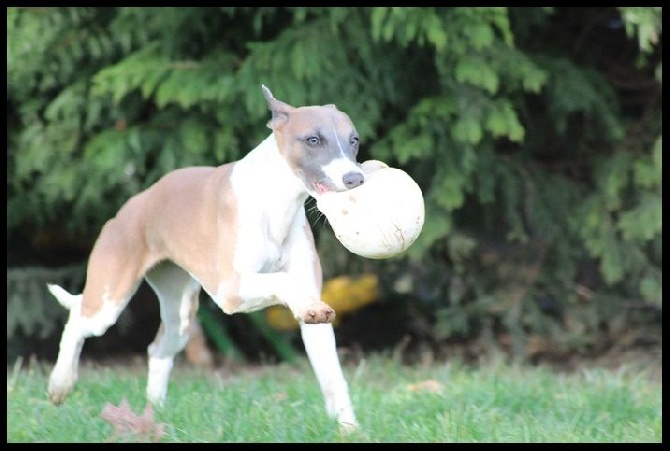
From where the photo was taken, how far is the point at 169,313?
20.5ft

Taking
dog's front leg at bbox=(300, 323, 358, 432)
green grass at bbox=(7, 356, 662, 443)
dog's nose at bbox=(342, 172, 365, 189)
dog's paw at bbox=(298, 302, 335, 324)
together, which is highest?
dog's nose at bbox=(342, 172, 365, 189)

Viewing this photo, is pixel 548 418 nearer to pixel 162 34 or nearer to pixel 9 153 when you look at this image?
pixel 162 34

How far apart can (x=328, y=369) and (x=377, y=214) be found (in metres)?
1.04

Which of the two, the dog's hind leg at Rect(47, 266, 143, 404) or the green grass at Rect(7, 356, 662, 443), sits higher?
the dog's hind leg at Rect(47, 266, 143, 404)

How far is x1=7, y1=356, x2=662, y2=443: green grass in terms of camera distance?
16.9 feet

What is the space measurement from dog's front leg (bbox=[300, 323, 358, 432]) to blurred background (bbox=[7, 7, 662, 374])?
8.39 ft

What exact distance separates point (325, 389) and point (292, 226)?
32.3 inches

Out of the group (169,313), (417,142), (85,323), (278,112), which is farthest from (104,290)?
(417,142)

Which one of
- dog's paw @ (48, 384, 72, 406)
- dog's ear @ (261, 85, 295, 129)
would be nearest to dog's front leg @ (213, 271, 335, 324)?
dog's ear @ (261, 85, 295, 129)

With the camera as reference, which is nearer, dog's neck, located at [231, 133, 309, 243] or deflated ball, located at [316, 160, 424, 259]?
deflated ball, located at [316, 160, 424, 259]

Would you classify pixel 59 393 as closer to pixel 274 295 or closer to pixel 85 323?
pixel 85 323

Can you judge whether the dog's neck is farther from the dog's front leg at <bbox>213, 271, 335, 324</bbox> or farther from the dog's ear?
the dog's front leg at <bbox>213, 271, 335, 324</bbox>

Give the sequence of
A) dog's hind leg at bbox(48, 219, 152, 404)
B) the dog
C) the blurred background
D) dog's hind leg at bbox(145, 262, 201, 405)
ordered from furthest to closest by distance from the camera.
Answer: the blurred background
dog's hind leg at bbox(145, 262, 201, 405)
dog's hind leg at bbox(48, 219, 152, 404)
the dog

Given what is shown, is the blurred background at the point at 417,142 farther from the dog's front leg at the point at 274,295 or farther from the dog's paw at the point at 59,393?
the dog's front leg at the point at 274,295
